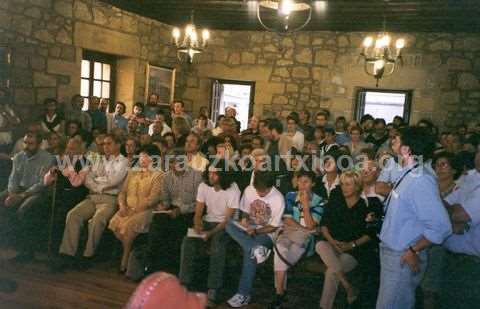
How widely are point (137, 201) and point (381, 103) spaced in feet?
20.2

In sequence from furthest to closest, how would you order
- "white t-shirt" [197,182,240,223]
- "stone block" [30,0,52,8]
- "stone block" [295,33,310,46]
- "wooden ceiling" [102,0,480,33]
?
"stone block" [295,33,310,46], "wooden ceiling" [102,0,480,33], "stone block" [30,0,52,8], "white t-shirt" [197,182,240,223]

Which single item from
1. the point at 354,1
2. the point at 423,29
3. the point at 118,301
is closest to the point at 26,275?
the point at 118,301

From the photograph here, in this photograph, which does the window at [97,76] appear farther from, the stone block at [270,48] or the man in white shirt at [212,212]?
the man in white shirt at [212,212]

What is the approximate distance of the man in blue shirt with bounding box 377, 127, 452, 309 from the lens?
222 centimetres

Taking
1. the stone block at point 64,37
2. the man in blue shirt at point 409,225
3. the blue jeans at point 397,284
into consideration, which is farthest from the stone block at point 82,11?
the blue jeans at point 397,284

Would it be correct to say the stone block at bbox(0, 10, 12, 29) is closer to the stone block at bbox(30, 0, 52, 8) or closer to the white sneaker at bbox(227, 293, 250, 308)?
the stone block at bbox(30, 0, 52, 8)

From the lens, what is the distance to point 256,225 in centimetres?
380

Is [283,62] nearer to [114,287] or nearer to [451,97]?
[451,97]

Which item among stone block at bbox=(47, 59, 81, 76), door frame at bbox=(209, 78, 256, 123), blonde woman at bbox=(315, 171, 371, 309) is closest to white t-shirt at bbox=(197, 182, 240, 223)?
blonde woman at bbox=(315, 171, 371, 309)

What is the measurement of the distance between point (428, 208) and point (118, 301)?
2487 mm

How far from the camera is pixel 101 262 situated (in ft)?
14.1

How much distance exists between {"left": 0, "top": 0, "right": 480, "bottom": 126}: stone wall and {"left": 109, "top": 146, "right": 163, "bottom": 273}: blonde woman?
117 inches

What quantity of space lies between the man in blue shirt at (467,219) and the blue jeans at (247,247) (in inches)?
57.4

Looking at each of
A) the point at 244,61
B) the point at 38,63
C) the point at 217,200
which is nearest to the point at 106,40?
the point at 38,63
